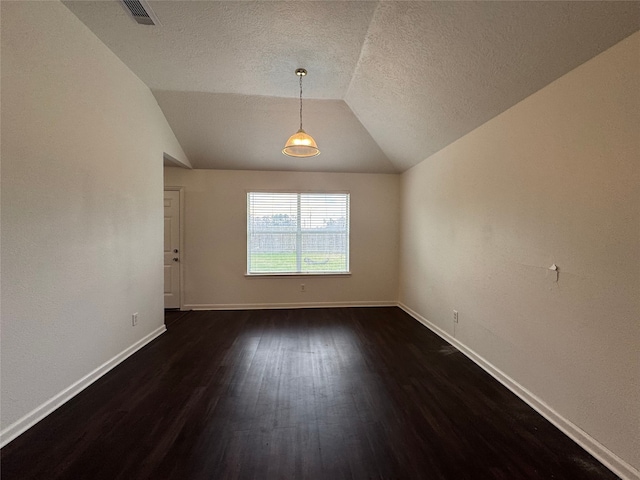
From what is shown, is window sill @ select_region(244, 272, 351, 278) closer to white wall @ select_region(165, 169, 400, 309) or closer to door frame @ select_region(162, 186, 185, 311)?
white wall @ select_region(165, 169, 400, 309)

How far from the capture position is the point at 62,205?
6.71 ft

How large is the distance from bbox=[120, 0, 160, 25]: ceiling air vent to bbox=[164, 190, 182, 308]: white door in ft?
8.88

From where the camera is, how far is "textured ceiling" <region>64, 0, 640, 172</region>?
1.71 m

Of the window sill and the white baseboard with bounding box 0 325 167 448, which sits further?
the window sill

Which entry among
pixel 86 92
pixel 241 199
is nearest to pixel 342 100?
pixel 241 199

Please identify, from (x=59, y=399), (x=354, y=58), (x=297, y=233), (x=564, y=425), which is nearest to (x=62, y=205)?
(x=59, y=399)

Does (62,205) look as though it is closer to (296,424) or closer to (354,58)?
(296,424)

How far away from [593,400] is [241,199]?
4.62 meters

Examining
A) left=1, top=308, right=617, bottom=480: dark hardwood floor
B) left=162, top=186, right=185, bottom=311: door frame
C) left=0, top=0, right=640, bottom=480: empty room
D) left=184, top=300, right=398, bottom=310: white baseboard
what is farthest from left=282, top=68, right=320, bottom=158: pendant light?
left=184, top=300, right=398, bottom=310: white baseboard

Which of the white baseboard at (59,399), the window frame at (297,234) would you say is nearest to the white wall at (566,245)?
the window frame at (297,234)

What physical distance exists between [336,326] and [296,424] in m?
2.04

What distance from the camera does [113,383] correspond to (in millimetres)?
2336

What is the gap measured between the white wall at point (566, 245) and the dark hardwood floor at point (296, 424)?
0.35 meters

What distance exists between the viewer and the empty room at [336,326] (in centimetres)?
153
